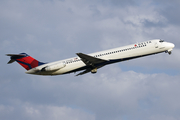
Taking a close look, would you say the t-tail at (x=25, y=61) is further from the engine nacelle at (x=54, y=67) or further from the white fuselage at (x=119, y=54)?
the engine nacelle at (x=54, y=67)

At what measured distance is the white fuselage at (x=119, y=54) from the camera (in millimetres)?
36625

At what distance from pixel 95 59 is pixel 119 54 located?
415 centimetres

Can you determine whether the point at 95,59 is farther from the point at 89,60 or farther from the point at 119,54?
the point at 119,54

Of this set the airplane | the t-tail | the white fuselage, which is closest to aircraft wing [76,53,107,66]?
the airplane

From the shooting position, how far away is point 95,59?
3562cm

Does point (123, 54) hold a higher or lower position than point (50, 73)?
higher

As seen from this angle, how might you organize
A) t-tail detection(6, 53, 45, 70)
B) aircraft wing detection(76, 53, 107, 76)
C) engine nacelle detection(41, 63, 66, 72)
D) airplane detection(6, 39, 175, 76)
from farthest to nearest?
t-tail detection(6, 53, 45, 70)
airplane detection(6, 39, 175, 76)
engine nacelle detection(41, 63, 66, 72)
aircraft wing detection(76, 53, 107, 76)

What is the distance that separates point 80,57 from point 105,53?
177 inches

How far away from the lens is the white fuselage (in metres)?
36.6

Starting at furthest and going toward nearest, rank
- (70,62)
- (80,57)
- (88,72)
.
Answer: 1. (88,72)
2. (70,62)
3. (80,57)

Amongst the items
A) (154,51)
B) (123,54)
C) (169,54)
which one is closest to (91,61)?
(123,54)

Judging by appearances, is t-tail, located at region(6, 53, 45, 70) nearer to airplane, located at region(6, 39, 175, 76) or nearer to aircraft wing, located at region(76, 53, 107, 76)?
airplane, located at region(6, 39, 175, 76)

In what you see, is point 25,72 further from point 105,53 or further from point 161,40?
point 161,40

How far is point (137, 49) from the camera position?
36844mm
